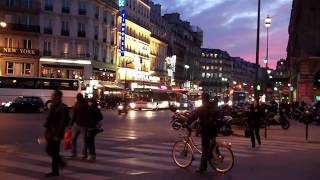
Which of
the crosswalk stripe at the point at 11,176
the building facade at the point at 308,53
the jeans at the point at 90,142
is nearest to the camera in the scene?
the crosswalk stripe at the point at 11,176

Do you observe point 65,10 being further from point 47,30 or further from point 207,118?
point 207,118

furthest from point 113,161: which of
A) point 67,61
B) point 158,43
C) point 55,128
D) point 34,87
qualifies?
point 158,43

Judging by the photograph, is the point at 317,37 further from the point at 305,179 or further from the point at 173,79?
the point at 173,79

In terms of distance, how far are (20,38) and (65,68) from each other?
24.9 ft

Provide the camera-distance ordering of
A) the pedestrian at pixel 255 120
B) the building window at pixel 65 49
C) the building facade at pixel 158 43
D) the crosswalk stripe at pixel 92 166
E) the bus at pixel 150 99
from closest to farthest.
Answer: the crosswalk stripe at pixel 92 166, the pedestrian at pixel 255 120, the bus at pixel 150 99, the building window at pixel 65 49, the building facade at pixel 158 43

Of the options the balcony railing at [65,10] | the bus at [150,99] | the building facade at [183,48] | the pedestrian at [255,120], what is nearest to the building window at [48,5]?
the balcony railing at [65,10]

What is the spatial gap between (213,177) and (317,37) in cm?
5608

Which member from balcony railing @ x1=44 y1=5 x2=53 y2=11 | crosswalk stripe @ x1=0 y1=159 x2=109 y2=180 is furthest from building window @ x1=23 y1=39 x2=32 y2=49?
crosswalk stripe @ x1=0 y1=159 x2=109 y2=180

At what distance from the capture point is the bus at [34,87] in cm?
5976

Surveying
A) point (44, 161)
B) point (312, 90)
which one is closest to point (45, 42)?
point (312, 90)

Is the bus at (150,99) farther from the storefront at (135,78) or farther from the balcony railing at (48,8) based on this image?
the balcony railing at (48,8)

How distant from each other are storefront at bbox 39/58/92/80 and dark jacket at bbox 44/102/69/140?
70800mm

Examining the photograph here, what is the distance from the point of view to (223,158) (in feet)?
45.0

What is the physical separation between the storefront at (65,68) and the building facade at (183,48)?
205 feet
